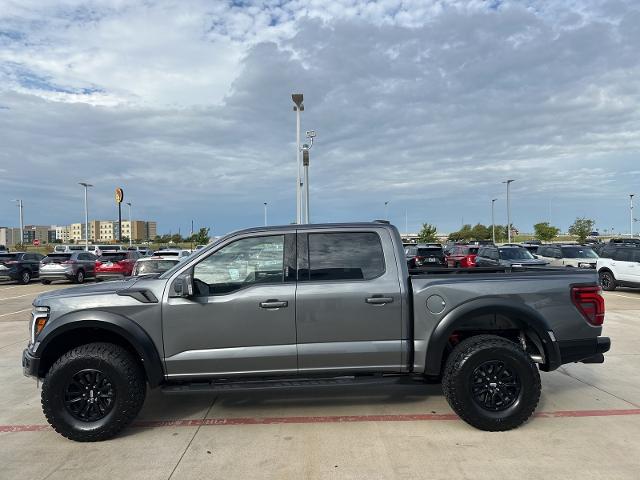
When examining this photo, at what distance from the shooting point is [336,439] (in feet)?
14.2

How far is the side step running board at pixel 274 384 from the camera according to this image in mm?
4426

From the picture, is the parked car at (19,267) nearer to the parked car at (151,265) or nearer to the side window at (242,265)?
the parked car at (151,265)

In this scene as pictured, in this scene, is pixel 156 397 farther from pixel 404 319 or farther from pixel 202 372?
pixel 404 319

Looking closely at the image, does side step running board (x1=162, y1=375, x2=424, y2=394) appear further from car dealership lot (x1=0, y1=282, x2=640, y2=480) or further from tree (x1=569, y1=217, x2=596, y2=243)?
tree (x1=569, y1=217, x2=596, y2=243)

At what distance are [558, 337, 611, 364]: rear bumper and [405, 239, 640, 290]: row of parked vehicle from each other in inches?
283

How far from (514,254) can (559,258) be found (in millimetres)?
4065

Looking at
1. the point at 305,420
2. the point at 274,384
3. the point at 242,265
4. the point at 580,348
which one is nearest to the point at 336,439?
the point at 305,420

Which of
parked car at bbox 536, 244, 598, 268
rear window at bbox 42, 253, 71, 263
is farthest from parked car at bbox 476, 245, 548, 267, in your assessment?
rear window at bbox 42, 253, 71, 263

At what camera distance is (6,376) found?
21.7 feet

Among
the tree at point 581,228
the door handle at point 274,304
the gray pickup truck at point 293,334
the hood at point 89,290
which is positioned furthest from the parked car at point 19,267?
the tree at point 581,228

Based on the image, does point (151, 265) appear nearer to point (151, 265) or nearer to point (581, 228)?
point (151, 265)

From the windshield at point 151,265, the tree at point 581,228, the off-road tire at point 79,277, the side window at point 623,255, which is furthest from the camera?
the tree at point 581,228

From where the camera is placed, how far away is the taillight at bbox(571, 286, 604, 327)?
467 cm

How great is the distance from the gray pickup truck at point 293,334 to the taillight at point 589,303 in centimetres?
1
